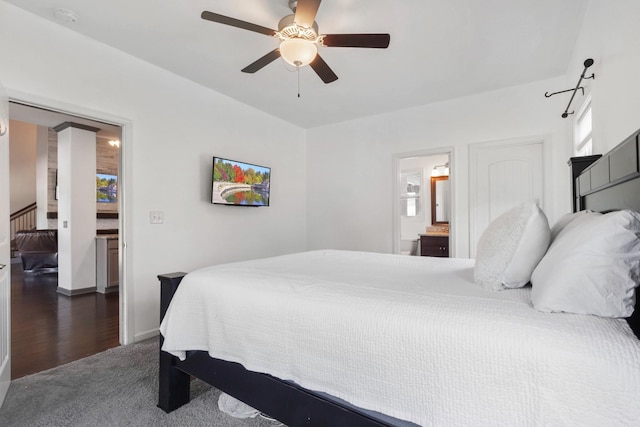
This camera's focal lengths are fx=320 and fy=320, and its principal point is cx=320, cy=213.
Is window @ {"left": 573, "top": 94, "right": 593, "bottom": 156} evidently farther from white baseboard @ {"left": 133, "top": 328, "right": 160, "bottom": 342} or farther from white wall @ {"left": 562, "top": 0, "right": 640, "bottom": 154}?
white baseboard @ {"left": 133, "top": 328, "right": 160, "bottom": 342}

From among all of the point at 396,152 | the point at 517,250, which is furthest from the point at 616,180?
the point at 396,152

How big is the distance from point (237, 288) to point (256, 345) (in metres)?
0.27

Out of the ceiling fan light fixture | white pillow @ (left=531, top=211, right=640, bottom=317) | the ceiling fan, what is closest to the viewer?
white pillow @ (left=531, top=211, right=640, bottom=317)

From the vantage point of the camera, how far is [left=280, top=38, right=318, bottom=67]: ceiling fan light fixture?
2.06 m

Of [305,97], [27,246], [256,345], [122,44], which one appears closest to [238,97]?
[305,97]

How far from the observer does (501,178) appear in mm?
3615

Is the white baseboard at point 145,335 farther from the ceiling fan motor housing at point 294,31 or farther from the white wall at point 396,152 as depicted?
the ceiling fan motor housing at point 294,31

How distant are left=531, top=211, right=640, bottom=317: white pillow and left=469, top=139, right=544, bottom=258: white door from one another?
283 centimetres

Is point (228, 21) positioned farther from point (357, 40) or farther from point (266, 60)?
point (357, 40)

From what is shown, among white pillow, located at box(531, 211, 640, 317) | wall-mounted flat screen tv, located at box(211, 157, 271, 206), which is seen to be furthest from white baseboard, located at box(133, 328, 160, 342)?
white pillow, located at box(531, 211, 640, 317)

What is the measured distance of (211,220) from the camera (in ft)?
11.9

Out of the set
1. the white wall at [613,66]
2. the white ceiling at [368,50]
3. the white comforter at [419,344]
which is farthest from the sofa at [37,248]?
the white wall at [613,66]

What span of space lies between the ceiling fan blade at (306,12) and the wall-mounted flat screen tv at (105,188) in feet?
16.8

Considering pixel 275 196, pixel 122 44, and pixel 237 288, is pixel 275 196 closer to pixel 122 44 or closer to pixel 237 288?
pixel 122 44
